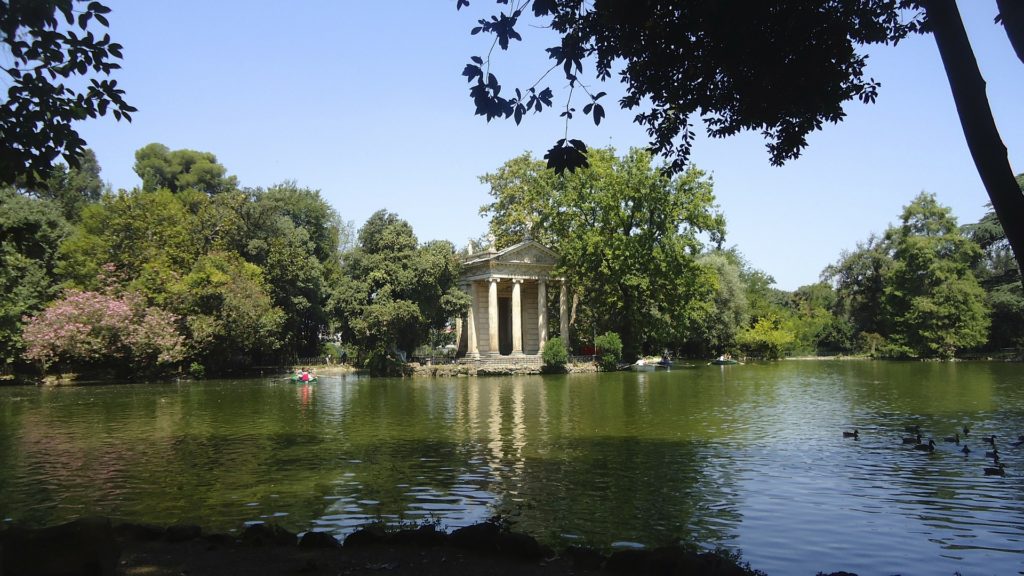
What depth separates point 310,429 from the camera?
18.1 m

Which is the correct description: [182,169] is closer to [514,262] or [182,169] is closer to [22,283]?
[22,283]

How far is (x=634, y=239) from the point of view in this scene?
48719 mm

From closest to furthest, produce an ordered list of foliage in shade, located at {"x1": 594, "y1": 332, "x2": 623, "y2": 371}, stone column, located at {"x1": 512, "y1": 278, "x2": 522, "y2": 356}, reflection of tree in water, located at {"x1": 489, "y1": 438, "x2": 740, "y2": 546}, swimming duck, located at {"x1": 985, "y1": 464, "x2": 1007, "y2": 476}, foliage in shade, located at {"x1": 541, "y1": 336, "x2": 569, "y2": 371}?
reflection of tree in water, located at {"x1": 489, "y1": 438, "x2": 740, "y2": 546}
swimming duck, located at {"x1": 985, "y1": 464, "x2": 1007, "y2": 476}
foliage in shade, located at {"x1": 541, "y1": 336, "x2": 569, "y2": 371}
foliage in shade, located at {"x1": 594, "y1": 332, "x2": 623, "y2": 371}
stone column, located at {"x1": 512, "y1": 278, "x2": 522, "y2": 356}

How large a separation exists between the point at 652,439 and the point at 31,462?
12734 millimetres

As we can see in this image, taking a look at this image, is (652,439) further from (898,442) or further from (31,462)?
(31,462)

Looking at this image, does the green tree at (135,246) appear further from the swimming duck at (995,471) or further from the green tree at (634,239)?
the swimming duck at (995,471)

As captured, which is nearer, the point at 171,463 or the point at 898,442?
the point at 171,463

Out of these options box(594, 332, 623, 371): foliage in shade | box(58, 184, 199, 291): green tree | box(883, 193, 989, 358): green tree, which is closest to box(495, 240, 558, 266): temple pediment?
box(594, 332, 623, 371): foliage in shade

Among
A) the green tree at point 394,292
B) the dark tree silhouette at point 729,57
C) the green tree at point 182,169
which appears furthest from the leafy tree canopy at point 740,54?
the green tree at point 182,169

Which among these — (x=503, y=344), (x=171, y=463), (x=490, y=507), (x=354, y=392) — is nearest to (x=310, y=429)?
(x=171, y=463)

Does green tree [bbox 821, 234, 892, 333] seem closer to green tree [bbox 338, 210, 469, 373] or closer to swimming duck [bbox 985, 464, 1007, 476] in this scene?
green tree [bbox 338, 210, 469, 373]

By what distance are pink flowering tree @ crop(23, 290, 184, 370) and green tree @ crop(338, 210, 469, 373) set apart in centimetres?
1099

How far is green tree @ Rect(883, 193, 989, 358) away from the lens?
58.0 metres

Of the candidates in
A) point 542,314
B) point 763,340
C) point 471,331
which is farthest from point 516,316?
point 763,340
